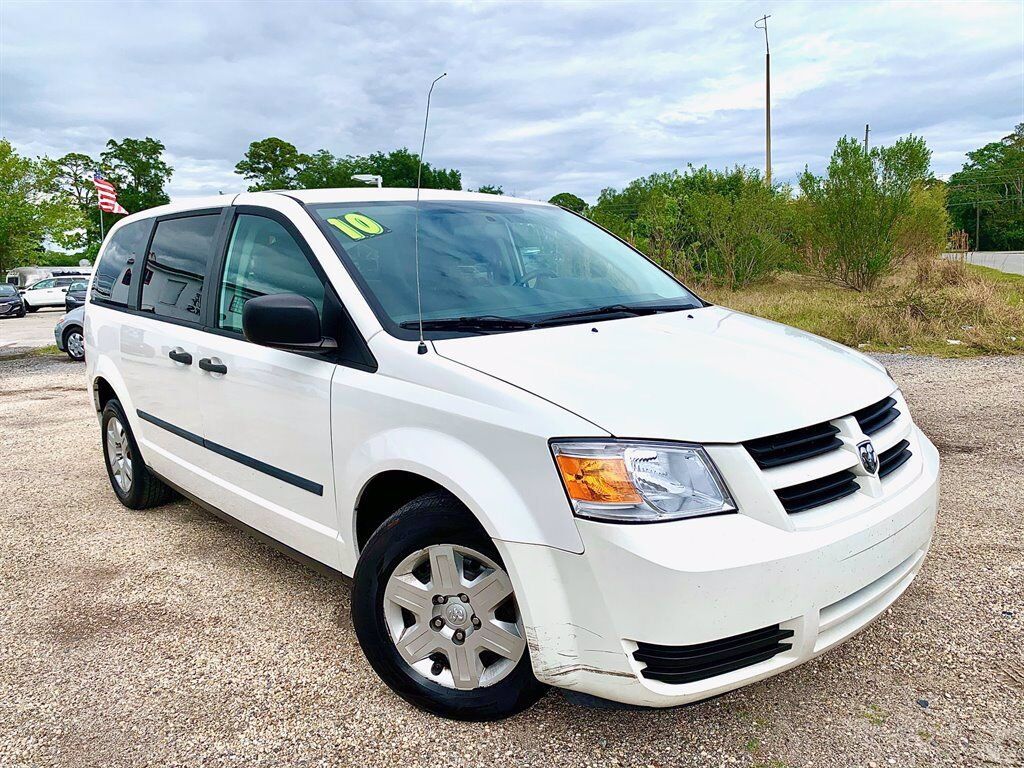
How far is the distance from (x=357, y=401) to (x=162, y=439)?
6.33 ft

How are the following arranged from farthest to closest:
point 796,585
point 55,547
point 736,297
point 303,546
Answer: point 736,297, point 55,547, point 303,546, point 796,585

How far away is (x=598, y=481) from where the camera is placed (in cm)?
203

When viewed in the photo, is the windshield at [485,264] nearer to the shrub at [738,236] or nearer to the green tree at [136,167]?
the shrub at [738,236]

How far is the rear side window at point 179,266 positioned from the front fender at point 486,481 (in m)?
1.61

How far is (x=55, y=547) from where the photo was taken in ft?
13.8

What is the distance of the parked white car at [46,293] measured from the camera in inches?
1347

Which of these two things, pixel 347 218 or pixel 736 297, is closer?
pixel 347 218

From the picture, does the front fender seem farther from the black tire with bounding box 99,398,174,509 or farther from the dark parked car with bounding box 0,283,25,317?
the dark parked car with bounding box 0,283,25,317

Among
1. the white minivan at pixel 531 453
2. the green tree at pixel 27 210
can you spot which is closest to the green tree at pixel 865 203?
the white minivan at pixel 531 453

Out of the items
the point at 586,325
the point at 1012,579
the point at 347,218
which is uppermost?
the point at 347,218

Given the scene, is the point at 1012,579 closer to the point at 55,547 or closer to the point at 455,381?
the point at 455,381

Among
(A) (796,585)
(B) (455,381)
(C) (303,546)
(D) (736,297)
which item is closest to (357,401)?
(B) (455,381)

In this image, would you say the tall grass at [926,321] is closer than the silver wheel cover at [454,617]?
No

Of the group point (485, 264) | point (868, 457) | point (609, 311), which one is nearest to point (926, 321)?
point (609, 311)
